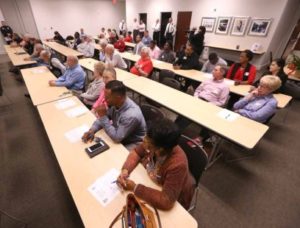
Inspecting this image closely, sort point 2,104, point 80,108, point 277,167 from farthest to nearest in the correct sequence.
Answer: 1. point 2,104
2. point 277,167
3. point 80,108

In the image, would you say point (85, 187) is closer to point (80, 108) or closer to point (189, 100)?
point (80, 108)

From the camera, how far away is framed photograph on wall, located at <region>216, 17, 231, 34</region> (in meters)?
6.39

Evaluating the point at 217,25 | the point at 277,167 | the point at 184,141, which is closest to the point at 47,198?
the point at 184,141

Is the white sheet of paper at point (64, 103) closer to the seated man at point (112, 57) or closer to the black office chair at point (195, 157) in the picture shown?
the black office chair at point (195, 157)

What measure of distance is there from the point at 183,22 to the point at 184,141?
26.8 ft

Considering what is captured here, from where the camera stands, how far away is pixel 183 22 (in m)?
7.93

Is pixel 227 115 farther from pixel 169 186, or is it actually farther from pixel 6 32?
pixel 6 32

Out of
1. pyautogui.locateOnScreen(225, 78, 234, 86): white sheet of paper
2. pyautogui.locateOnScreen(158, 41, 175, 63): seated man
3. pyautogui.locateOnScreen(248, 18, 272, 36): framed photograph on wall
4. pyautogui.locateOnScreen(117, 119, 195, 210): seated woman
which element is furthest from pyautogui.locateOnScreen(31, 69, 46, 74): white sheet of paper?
pyautogui.locateOnScreen(248, 18, 272, 36): framed photograph on wall

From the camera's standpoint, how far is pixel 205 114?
2.10m

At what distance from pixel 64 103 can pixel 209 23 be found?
7.11m

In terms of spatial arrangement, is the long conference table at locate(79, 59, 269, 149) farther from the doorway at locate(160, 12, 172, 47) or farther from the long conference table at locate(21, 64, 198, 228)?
the doorway at locate(160, 12, 172, 47)

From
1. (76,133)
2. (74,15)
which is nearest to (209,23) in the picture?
(76,133)

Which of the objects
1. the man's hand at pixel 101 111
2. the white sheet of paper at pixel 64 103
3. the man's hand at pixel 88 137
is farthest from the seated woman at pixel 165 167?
the white sheet of paper at pixel 64 103

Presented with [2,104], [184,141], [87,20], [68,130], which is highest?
[87,20]
